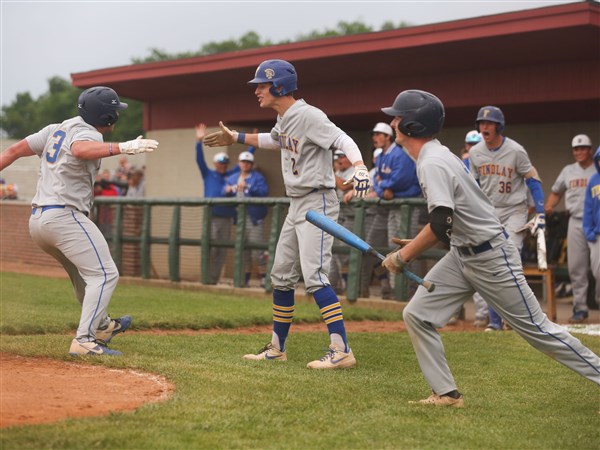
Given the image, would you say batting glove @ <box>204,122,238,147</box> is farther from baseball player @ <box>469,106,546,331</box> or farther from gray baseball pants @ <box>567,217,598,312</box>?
gray baseball pants @ <box>567,217,598,312</box>

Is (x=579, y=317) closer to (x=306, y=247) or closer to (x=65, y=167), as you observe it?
(x=306, y=247)

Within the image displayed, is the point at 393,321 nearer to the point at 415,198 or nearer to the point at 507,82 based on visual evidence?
the point at 415,198

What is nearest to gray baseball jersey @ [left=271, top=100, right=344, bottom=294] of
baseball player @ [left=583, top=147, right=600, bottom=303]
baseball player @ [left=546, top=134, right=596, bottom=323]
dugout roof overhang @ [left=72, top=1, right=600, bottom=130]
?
baseball player @ [left=583, top=147, right=600, bottom=303]

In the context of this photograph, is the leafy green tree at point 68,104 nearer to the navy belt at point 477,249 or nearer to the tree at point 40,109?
the tree at point 40,109

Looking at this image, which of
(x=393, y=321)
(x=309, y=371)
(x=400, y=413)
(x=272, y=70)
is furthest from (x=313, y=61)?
(x=400, y=413)

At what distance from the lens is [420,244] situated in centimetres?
527

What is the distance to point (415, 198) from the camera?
11336 mm

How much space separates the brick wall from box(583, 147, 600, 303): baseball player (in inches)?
447

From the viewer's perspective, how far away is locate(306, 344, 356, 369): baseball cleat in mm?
6887

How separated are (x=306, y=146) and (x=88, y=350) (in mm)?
2212

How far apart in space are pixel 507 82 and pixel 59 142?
8.63 metres

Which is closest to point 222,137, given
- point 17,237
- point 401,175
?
point 401,175

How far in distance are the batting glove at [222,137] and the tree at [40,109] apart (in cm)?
7187

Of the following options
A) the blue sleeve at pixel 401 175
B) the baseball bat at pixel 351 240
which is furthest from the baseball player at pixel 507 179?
the baseball bat at pixel 351 240
